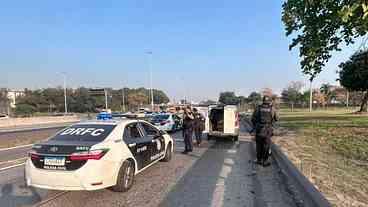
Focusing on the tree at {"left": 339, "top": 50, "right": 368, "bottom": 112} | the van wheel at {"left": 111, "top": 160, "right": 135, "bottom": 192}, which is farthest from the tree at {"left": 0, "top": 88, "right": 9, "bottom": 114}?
the van wheel at {"left": 111, "top": 160, "right": 135, "bottom": 192}

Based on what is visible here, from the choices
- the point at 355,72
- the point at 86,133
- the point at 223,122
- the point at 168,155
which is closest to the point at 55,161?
the point at 86,133

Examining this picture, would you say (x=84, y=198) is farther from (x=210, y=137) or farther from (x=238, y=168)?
(x=210, y=137)

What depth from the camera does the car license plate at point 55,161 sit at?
587cm

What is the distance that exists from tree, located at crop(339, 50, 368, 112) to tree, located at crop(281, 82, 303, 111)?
6431 cm

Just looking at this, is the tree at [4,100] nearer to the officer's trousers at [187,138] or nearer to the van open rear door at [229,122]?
the van open rear door at [229,122]

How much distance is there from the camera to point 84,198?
20.5 ft

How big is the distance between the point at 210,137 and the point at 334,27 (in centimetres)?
807

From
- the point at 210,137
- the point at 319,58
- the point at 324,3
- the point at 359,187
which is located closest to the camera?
the point at 359,187

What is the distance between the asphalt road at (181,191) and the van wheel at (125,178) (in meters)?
0.13

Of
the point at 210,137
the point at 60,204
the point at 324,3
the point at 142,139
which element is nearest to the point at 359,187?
the point at 142,139

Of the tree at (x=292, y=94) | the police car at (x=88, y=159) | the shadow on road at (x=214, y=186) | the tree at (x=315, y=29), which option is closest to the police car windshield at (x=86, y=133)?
the police car at (x=88, y=159)

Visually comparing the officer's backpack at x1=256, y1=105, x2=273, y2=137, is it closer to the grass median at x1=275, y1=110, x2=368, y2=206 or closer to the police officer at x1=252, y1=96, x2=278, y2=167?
the police officer at x1=252, y1=96, x2=278, y2=167

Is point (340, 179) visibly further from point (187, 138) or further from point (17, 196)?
point (17, 196)

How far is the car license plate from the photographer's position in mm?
5871
